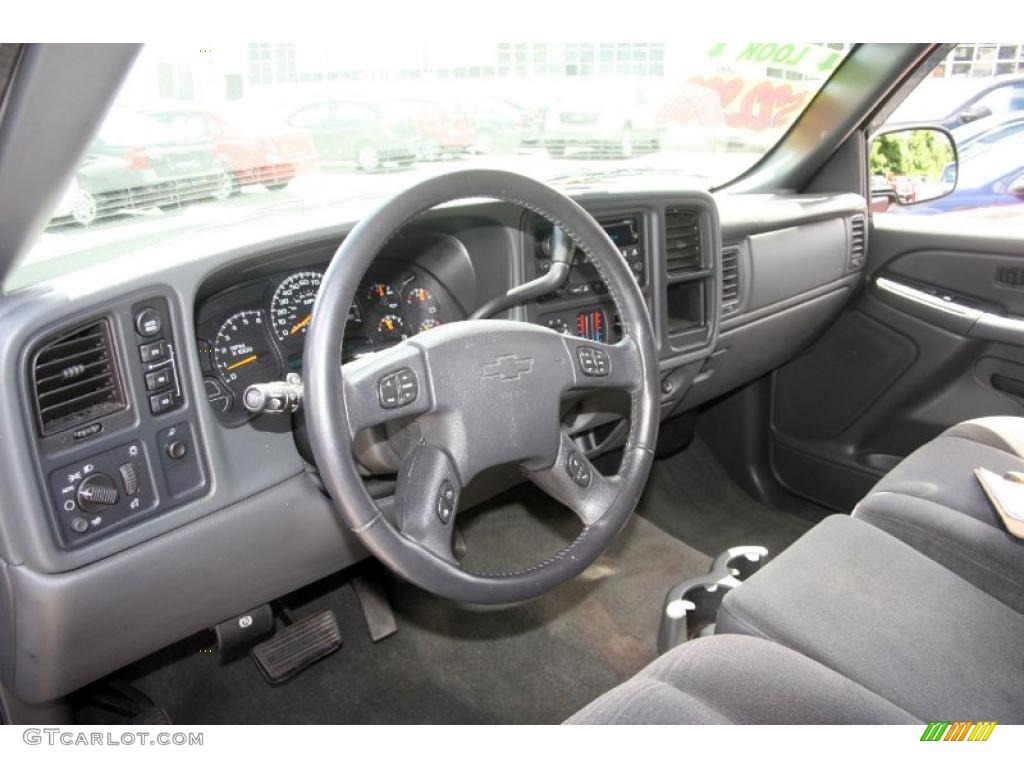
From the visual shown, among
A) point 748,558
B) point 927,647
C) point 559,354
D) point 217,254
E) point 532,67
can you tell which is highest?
point 532,67

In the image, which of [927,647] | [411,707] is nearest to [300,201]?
[411,707]

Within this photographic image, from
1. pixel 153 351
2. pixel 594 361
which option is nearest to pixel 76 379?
pixel 153 351

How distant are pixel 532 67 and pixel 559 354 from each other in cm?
88

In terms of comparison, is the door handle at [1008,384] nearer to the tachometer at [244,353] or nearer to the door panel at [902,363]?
the door panel at [902,363]

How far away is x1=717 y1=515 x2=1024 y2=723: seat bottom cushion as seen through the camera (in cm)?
128

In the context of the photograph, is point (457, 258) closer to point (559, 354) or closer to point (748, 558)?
point (559, 354)

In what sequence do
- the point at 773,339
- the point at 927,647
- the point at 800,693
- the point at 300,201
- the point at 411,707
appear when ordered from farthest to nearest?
the point at 773,339
the point at 411,707
the point at 300,201
the point at 927,647
the point at 800,693

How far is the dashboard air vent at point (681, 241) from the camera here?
2.24 meters

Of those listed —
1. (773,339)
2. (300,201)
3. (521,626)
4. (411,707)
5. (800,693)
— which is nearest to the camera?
(800,693)

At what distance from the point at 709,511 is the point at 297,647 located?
1.43 m

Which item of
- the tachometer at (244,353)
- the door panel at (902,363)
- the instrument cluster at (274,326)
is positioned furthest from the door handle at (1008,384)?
the tachometer at (244,353)

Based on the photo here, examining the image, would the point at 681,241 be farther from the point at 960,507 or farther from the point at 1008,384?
the point at 1008,384

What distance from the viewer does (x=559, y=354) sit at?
4.71ft

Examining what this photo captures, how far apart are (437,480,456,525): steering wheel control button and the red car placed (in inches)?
30.2
